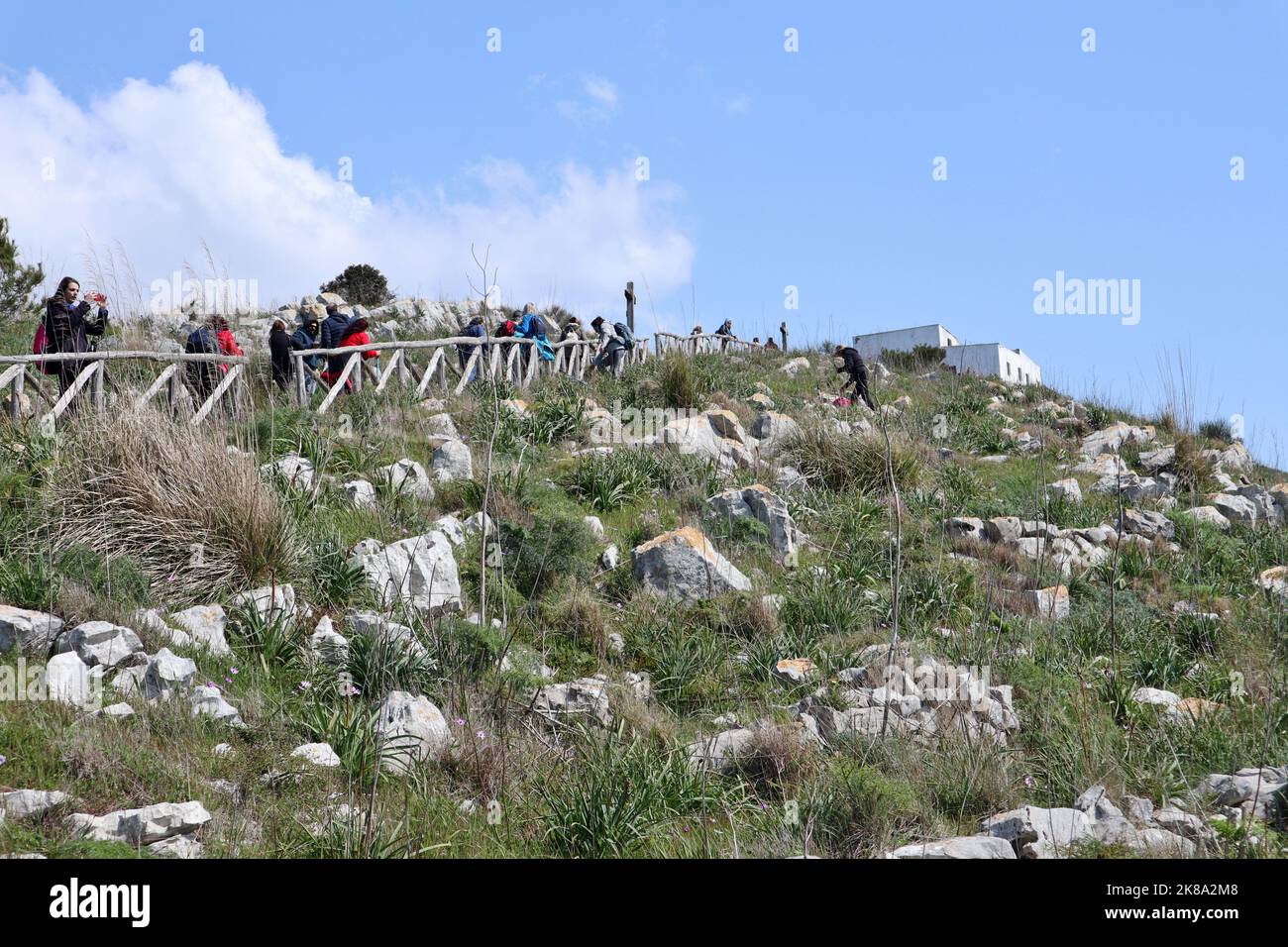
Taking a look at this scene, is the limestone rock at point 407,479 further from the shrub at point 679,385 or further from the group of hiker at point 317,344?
the shrub at point 679,385

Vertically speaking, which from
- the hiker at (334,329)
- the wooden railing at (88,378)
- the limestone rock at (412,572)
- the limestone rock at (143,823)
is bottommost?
the limestone rock at (143,823)

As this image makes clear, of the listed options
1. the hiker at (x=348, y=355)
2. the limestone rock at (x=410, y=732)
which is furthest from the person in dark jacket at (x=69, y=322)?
the limestone rock at (x=410, y=732)

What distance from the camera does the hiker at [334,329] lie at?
11.6 meters

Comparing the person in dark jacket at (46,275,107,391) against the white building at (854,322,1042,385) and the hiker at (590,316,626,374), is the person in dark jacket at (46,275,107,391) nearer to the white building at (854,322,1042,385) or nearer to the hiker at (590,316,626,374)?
the hiker at (590,316,626,374)

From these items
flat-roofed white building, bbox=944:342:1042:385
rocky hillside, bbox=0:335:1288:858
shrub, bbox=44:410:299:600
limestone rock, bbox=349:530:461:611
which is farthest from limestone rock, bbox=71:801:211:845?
flat-roofed white building, bbox=944:342:1042:385

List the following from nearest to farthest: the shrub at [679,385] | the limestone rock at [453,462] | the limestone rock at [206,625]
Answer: the limestone rock at [206,625] < the limestone rock at [453,462] < the shrub at [679,385]

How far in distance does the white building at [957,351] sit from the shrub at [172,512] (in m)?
24.5

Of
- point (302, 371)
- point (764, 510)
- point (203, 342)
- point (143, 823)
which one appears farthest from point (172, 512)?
point (764, 510)

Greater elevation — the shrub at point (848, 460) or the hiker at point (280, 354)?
the hiker at point (280, 354)

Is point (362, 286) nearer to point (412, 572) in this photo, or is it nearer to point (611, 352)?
point (611, 352)

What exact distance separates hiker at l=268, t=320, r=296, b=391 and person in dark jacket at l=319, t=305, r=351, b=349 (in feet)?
1.82

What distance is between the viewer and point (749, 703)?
556cm
